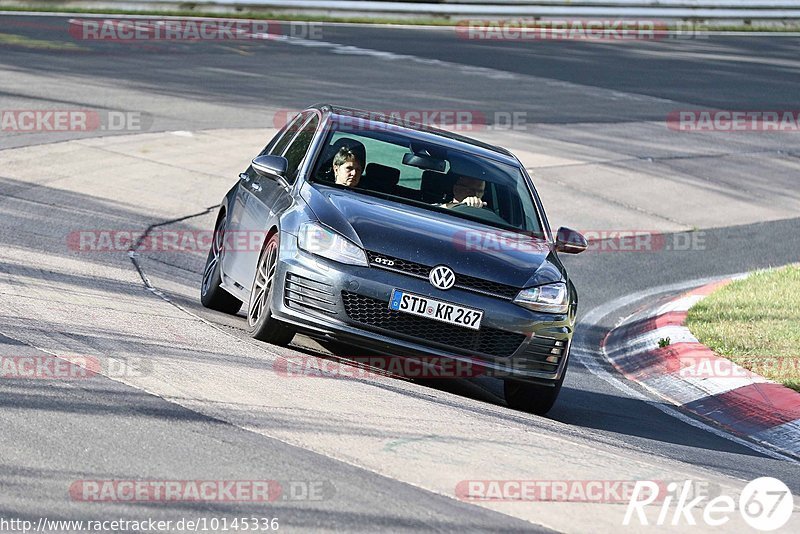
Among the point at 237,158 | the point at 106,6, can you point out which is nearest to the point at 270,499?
the point at 237,158

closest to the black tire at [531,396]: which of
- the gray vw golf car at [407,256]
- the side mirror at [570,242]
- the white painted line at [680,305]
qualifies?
the gray vw golf car at [407,256]

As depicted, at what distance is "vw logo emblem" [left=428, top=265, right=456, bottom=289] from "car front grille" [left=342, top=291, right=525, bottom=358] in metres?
0.21

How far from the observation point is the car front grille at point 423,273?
25.8 ft

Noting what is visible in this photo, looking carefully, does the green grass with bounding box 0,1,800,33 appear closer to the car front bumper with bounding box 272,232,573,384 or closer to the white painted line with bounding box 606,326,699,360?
the white painted line with bounding box 606,326,699,360

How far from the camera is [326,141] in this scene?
9242 millimetres

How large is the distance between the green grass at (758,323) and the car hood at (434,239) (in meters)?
2.25

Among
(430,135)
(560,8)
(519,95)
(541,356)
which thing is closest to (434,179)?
(430,135)

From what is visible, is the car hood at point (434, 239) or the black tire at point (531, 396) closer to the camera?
the car hood at point (434, 239)

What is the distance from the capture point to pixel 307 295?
7996mm

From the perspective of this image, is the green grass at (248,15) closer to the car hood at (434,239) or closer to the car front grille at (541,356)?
the car hood at (434,239)

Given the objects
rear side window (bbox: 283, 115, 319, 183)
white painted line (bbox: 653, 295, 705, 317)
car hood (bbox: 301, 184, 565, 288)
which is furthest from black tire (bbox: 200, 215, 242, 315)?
white painted line (bbox: 653, 295, 705, 317)

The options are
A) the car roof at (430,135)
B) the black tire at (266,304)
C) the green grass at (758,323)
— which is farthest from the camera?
the green grass at (758,323)

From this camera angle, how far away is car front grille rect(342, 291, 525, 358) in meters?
7.86

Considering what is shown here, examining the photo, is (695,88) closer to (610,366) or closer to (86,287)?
(610,366)
